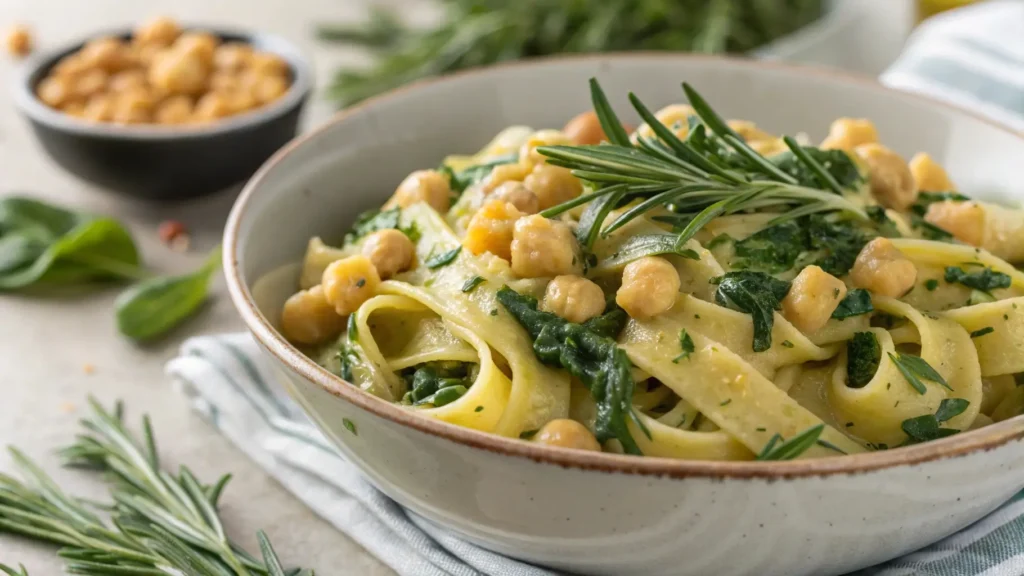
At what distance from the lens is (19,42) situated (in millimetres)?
7117

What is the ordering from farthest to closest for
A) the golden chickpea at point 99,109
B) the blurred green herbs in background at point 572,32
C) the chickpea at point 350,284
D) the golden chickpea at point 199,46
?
the blurred green herbs in background at point 572,32 < the golden chickpea at point 199,46 < the golden chickpea at point 99,109 < the chickpea at point 350,284

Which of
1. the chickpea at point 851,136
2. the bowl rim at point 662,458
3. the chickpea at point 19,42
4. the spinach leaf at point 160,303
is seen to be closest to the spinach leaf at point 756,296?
the bowl rim at point 662,458

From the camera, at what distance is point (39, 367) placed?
4230 millimetres

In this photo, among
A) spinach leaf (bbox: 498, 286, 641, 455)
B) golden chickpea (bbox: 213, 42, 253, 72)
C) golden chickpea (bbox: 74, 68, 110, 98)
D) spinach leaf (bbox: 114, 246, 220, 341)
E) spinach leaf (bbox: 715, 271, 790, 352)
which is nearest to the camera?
spinach leaf (bbox: 498, 286, 641, 455)

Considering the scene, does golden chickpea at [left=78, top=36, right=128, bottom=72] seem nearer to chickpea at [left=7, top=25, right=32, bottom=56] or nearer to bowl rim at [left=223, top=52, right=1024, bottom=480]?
chickpea at [left=7, top=25, right=32, bottom=56]

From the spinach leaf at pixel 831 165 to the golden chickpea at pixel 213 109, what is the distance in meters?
3.10

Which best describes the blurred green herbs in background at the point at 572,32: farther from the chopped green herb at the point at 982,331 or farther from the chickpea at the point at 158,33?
the chopped green herb at the point at 982,331

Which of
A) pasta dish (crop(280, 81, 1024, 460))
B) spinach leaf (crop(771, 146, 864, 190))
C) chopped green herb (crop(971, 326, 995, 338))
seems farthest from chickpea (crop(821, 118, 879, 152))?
chopped green herb (crop(971, 326, 995, 338))

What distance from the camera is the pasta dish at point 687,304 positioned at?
281cm

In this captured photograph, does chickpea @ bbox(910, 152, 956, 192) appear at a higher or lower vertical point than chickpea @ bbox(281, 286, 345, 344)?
higher

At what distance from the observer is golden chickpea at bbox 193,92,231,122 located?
17.6ft

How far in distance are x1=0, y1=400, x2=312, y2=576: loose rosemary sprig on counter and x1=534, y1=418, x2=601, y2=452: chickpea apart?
36.8 inches

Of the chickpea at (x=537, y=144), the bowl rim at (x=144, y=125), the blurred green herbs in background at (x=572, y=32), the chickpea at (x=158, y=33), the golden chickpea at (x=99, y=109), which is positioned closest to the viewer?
the chickpea at (x=537, y=144)

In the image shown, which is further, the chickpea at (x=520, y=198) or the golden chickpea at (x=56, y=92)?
the golden chickpea at (x=56, y=92)
